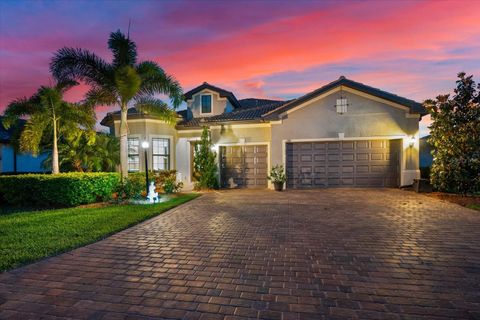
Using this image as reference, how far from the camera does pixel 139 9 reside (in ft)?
32.2

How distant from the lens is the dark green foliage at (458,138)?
10.1 meters

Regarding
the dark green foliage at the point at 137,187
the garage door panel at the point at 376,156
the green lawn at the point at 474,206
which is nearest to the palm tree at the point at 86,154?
the dark green foliage at the point at 137,187

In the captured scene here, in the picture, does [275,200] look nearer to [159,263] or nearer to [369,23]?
[159,263]

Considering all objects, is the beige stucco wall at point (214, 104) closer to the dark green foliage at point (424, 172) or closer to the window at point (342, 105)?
the window at point (342, 105)

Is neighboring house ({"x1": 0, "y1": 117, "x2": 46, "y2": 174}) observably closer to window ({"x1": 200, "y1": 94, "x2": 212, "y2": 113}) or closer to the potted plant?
window ({"x1": 200, "y1": 94, "x2": 212, "y2": 113})

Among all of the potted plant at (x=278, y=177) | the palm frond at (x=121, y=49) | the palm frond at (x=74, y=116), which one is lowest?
the potted plant at (x=278, y=177)

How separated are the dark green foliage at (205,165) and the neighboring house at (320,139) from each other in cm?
64

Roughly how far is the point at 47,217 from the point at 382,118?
565 inches

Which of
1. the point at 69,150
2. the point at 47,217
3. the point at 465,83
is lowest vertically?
the point at 47,217

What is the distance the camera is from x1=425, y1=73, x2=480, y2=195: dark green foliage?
10.1 metres

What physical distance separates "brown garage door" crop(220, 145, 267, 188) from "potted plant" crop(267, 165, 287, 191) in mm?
1032

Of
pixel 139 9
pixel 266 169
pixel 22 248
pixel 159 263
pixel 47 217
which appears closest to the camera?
pixel 159 263

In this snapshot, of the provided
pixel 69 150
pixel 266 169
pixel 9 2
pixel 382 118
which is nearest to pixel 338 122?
pixel 382 118

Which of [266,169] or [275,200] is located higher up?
[266,169]
